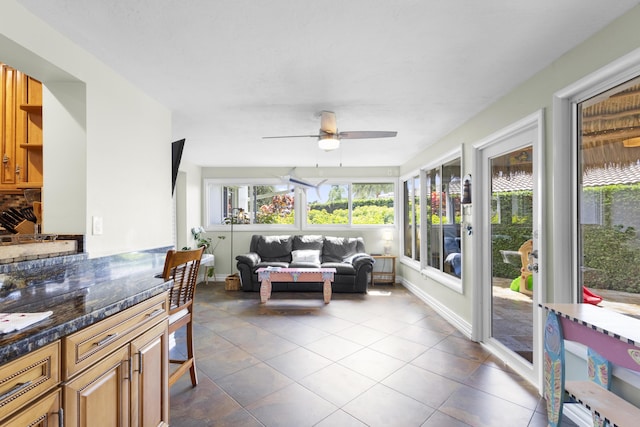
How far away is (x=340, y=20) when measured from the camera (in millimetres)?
1681

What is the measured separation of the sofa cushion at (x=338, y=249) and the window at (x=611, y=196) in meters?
4.20

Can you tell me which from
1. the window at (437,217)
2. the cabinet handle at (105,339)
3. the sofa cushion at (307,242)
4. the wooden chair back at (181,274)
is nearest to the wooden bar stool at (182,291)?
the wooden chair back at (181,274)

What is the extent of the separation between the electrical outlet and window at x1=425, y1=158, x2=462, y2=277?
11.4 feet

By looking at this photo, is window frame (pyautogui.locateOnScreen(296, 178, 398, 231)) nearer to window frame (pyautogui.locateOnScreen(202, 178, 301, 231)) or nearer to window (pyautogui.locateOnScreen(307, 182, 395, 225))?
window (pyautogui.locateOnScreen(307, 182, 395, 225))

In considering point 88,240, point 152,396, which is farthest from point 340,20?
point 152,396

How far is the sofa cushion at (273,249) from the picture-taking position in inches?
240

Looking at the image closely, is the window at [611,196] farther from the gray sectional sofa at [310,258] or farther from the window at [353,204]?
the window at [353,204]

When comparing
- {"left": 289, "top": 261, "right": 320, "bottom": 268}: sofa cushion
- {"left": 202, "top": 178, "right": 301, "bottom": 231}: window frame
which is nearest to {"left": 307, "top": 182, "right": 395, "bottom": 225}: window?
{"left": 202, "top": 178, "right": 301, "bottom": 231}: window frame

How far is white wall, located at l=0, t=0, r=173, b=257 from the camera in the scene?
67.2 inches

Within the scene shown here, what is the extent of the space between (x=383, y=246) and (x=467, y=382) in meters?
4.03

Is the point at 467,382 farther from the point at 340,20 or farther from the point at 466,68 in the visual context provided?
the point at 340,20

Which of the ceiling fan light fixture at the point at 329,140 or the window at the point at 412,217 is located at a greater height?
the ceiling fan light fixture at the point at 329,140

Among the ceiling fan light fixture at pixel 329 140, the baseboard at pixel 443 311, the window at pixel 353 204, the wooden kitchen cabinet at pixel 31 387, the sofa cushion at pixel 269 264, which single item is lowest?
the baseboard at pixel 443 311

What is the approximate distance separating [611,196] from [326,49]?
1900 millimetres
